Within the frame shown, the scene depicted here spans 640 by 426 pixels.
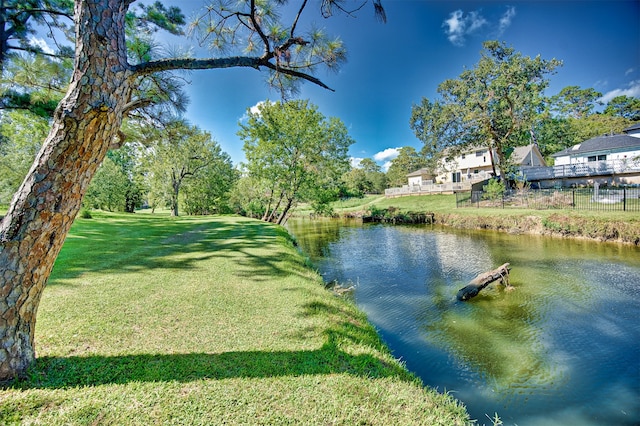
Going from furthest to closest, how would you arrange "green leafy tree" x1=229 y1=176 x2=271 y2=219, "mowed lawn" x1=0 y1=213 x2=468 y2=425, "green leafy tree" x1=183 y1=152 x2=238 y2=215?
Answer: "green leafy tree" x1=183 y1=152 x2=238 y2=215, "green leafy tree" x1=229 y1=176 x2=271 y2=219, "mowed lawn" x1=0 y1=213 x2=468 y2=425

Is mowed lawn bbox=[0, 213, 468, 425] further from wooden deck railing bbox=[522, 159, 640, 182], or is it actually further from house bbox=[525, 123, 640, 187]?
wooden deck railing bbox=[522, 159, 640, 182]

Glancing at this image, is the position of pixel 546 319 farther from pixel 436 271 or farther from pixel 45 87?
pixel 45 87

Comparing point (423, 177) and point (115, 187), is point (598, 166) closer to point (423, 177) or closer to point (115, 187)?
point (423, 177)

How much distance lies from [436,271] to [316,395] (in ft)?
23.8

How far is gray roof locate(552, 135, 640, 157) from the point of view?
2342cm

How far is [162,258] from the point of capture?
6.55 meters

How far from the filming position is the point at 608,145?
81.2 feet

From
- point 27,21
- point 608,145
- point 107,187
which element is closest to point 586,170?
point 608,145

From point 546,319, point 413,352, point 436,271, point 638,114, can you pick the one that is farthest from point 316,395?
point 638,114

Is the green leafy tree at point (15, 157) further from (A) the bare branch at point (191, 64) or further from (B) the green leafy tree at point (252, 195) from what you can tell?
(A) the bare branch at point (191, 64)

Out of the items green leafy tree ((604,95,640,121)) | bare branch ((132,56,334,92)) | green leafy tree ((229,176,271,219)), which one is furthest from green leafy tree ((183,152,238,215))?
green leafy tree ((604,95,640,121))

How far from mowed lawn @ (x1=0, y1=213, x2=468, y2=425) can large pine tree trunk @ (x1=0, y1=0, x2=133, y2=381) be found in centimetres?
57

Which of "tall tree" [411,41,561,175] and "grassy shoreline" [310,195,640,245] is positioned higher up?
"tall tree" [411,41,561,175]

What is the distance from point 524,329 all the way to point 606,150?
32000mm
